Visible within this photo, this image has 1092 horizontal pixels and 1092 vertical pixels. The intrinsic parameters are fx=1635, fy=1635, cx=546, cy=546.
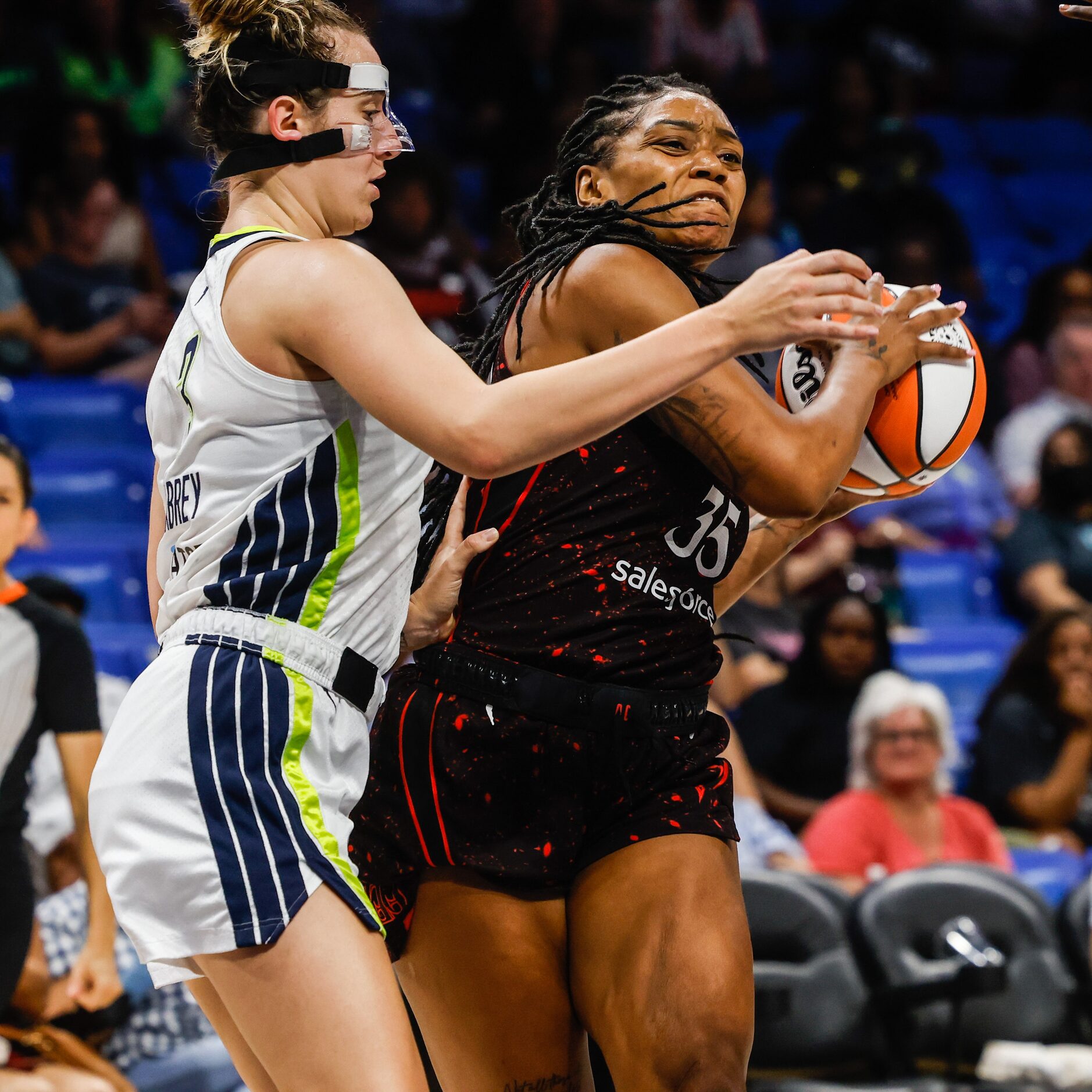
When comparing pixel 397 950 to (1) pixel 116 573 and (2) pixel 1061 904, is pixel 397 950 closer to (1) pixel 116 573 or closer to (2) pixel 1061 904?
(2) pixel 1061 904

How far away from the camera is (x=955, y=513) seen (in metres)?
8.60

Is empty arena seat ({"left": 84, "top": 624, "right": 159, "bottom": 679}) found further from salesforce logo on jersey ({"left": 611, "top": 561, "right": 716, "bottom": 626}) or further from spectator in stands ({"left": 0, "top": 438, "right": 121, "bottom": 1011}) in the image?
salesforce logo on jersey ({"left": 611, "top": 561, "right": 716, "bottom": 626})

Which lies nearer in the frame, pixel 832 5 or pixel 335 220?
pixel 335 220

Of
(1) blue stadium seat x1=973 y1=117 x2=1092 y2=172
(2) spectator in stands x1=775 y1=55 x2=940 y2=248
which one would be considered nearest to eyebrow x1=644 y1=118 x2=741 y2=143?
(2) spectator in stands x1=775 y1=55 x2=940 y2=248

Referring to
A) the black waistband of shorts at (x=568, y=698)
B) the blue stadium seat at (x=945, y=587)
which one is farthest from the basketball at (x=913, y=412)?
the blue stadium seat at (x=945, y=587)

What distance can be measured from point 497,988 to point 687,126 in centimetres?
145

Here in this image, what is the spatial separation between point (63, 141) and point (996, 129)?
21.4 ft

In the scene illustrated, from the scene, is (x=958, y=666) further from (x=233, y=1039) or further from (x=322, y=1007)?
(x=322, y=1007)


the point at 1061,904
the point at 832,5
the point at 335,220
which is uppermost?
the point at 832,5

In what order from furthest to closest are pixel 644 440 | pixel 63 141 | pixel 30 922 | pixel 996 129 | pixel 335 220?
pixel 996 129, pixel 63 141, pixel 30 922, pixel 644 440, pixel 335 220

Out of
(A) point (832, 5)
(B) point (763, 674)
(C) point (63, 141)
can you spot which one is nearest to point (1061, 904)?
(B) point (763, 674)

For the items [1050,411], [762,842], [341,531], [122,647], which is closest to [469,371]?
[341,531]

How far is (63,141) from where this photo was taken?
8.16m

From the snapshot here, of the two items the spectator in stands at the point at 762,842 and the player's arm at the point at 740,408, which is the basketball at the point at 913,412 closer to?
the player's arm at the point at 740,408
